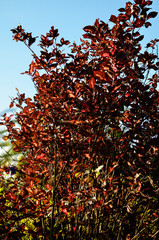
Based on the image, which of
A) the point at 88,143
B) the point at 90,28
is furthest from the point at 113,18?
the point at 88,143

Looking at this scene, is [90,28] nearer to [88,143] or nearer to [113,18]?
[113,18]

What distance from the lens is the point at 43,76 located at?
99.6 inches

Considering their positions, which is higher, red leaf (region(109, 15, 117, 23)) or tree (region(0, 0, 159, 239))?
red leaf (region(109, 15, 117, 23))

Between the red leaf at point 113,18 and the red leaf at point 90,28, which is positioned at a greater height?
the red leaf at point 113,18

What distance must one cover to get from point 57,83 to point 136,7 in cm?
128

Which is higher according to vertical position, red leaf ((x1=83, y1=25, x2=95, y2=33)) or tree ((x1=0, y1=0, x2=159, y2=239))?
red leaf ((x1=83, y1=25, x2=95, y2=33))

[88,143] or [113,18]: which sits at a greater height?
[113,18]

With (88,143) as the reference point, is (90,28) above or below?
above

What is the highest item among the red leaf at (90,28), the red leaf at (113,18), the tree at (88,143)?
the red leaf at (113,18)

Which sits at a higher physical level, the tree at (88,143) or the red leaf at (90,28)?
the red leaf at (90,28)

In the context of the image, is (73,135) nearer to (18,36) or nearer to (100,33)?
(100,33)

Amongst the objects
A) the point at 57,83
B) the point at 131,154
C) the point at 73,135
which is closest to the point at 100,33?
the point at 57,83

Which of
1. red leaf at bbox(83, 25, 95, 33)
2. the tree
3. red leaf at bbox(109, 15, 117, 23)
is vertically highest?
red leaf at bbox(109, 15, 117, 23)

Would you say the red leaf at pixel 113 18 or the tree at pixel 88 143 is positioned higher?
the red leaf at pixel 113 18
